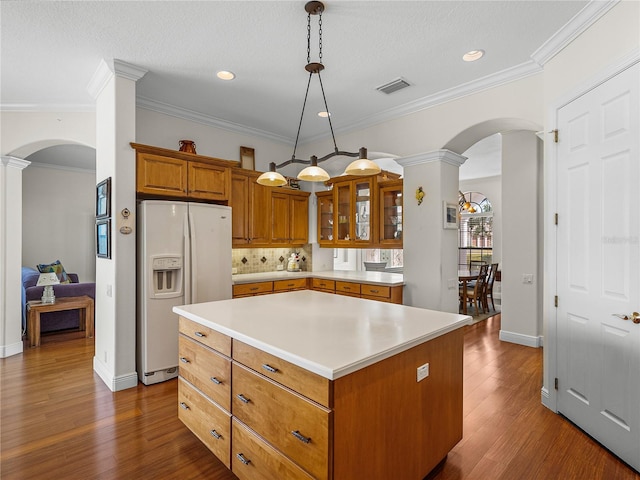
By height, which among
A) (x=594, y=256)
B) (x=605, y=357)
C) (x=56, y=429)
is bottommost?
(x=56, y=429)

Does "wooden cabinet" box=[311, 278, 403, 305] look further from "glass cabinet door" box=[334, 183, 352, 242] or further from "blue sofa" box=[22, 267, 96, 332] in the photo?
"blue sofa" box=[22, 267, 96, 332]

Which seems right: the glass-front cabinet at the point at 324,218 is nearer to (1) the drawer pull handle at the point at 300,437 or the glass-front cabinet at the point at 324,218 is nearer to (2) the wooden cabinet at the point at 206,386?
(2) the wooden cabinet at the point at 206,386

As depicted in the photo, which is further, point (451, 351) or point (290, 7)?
point (290, 7)

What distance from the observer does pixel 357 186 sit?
5.12 m

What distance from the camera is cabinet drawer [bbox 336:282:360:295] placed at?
180 inches

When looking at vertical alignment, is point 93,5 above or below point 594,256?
above

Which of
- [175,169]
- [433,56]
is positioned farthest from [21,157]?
[433,56]

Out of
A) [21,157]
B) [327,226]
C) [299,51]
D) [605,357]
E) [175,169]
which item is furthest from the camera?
[327,226]

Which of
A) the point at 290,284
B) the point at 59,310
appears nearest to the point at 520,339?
the point at 290,284

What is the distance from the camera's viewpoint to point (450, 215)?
417 centimetres

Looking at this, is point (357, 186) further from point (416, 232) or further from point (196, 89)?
point (196, 89)

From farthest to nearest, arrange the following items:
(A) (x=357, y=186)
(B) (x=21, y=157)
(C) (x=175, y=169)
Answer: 1. (A) (x=357, y=186)
2. (B) (x=21, y=157)
3. (C) (x=175, y=169)

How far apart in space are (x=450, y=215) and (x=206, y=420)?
335 cm

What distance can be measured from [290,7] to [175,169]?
2.02m
